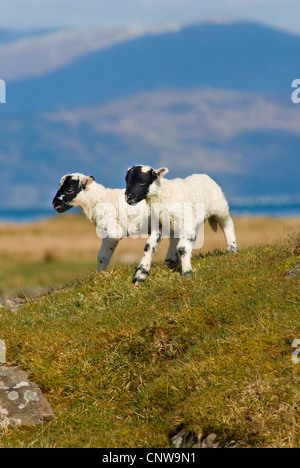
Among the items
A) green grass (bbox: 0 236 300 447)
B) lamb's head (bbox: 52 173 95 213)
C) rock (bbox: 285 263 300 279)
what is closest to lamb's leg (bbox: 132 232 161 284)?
green grass (bbox: 0 236 300 447)

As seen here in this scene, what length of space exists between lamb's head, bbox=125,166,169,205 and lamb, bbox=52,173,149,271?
123 cm

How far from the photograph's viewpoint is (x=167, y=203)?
13859mm

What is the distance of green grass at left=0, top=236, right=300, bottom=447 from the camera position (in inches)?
325

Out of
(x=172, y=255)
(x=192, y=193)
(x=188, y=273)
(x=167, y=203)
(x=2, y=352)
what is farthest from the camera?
(x=172, y=255)

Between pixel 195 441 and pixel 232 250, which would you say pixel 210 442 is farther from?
pixel 232 250

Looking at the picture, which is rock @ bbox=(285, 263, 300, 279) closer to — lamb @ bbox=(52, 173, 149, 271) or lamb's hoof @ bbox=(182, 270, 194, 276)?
lamb's hoof @ bbox=(182, 270, 194, 276)

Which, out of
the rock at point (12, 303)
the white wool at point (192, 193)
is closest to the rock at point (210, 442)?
the white wool at point (192, 193)

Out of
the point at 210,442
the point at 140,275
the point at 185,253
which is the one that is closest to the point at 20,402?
the point at 210,442

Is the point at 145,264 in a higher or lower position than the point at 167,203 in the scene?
lower

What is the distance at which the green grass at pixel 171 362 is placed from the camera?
827cm

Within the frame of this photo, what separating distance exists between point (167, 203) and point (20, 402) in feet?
18.6

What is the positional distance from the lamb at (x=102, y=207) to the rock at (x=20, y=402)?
5.65 metres

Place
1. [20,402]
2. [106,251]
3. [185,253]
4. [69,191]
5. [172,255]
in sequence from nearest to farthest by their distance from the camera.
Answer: [20,402]
[185,253]
[172,255]
[69,191]
[106,251]
